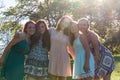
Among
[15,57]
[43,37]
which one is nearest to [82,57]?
[43,37]

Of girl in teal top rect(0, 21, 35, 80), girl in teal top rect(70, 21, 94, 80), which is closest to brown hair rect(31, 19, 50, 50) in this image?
girl in teal top rect(0, 21, 35, 80)

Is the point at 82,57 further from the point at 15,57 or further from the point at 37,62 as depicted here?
the point at 15,57

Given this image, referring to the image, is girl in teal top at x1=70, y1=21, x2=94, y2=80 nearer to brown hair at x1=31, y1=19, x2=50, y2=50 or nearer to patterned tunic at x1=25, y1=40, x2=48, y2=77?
brown hair at x1=31, y1=19, x2=50, y2=50

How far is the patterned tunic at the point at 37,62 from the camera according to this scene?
8562mm

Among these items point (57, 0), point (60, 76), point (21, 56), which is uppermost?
point (57, 0)

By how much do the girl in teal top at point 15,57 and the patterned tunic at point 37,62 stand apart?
26 cm

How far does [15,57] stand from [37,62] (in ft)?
1.97

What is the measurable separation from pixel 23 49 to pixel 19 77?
659 mm

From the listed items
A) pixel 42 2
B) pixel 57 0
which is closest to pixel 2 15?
pixel 42 2

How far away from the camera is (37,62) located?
338 inches

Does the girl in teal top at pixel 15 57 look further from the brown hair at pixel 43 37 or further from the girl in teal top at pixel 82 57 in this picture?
the girl in teal top at pixel 82 57

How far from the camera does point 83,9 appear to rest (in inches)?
1962

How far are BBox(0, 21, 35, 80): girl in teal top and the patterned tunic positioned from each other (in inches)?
10.2

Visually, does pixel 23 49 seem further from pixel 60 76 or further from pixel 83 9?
pixel 83 9
